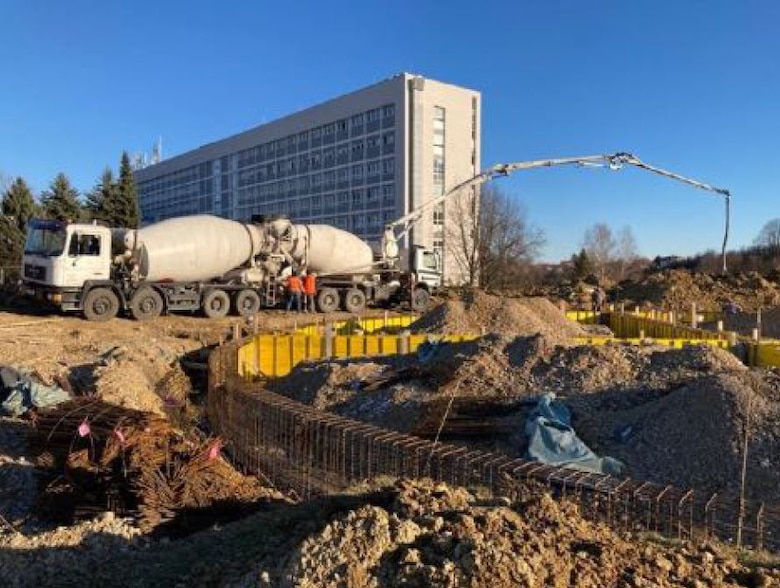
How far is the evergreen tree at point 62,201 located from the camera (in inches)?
1531

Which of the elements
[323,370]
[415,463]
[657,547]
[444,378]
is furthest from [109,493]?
[323,370]

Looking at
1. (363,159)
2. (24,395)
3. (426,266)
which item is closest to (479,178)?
(426,266)

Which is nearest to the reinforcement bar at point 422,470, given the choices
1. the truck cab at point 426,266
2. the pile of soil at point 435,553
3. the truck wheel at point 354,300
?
the pile of soil at point 435,553

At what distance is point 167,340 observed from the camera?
17078mm

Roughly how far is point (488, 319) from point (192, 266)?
25.9 ft

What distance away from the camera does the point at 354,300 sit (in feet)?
78.9

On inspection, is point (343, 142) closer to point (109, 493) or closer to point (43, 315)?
point (43, 315)

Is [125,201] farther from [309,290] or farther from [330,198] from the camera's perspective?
[330,198]

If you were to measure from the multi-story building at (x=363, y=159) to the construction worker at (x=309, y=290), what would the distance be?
94.4ft

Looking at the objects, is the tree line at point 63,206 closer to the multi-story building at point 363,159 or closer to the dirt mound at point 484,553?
the multi-story building at point 363,159

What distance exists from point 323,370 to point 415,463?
6.16 m

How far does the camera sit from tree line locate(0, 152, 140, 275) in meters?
37.1

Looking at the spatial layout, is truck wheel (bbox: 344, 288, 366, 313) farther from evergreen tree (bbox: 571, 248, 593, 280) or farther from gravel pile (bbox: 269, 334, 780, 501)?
evergreen tree (bbox: 571, 248, 593, 280)

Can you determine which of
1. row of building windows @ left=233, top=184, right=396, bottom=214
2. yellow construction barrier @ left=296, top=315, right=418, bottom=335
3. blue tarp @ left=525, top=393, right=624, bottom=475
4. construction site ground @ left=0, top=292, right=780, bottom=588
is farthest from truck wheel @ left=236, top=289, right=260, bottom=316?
row of building windows @ left=233, top=184, right=396, bottom=214
